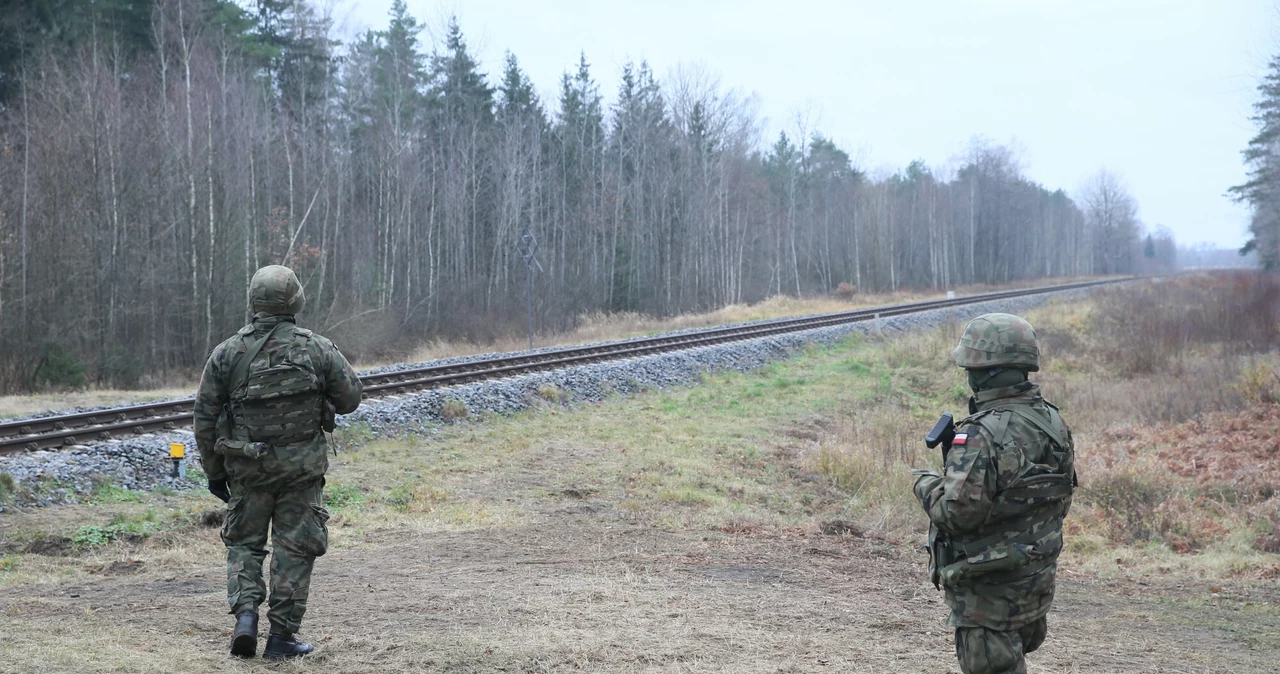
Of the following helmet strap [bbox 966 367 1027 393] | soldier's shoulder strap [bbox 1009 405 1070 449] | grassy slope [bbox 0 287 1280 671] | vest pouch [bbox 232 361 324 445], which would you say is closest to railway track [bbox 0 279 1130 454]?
grassy slope [bbox 0 287 1280 671]

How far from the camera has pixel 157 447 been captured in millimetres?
11156

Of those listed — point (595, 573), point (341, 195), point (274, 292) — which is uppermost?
point (341, 195)

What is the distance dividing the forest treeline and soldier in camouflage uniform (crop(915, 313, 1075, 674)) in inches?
860

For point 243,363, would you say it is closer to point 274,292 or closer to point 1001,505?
point 274,292

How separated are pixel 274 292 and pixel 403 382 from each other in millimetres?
11071

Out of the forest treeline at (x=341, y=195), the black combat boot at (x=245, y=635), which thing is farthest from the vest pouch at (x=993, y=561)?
the forest treeline at (x=341, y=195)

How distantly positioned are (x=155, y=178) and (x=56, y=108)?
2679mm

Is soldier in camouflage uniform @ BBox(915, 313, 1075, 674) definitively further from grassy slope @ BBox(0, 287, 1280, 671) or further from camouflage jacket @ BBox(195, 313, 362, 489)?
camouflage jacket @ BBox(195, 313, 362, 489)

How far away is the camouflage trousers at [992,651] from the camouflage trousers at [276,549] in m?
3.24

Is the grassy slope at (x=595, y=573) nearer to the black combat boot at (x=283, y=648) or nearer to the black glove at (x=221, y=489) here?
the black combat boot at (x=283, y=648)

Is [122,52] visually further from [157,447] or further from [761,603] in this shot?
[761,603]

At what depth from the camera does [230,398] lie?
536 centimetres

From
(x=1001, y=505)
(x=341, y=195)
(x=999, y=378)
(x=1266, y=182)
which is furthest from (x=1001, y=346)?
(x=1266, y=182)

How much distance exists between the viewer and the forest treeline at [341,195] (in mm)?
24141
